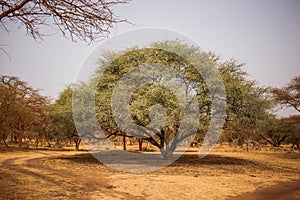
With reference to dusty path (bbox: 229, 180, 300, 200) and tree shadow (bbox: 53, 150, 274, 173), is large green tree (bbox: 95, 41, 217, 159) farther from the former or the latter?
dusty path (bbox: 229, 180, 300, 200)

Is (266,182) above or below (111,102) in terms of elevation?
below

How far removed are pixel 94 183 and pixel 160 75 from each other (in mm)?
9724

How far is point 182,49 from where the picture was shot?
18828mm

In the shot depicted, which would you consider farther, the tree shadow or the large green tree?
the large green tree

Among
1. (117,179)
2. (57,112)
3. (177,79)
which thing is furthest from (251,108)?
(57,112)

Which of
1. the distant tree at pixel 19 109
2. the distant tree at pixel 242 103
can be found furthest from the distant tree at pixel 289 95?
the distant tree at pixel 19 109

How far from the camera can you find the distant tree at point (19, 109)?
2616cm

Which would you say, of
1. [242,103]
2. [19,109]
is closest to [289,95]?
[242,103]

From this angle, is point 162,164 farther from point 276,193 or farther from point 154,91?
point 276,193

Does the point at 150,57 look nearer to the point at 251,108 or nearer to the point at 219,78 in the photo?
the point at 219,78

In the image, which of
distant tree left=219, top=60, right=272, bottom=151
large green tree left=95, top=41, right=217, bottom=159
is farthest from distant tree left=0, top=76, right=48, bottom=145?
distant tree left=219, top=60, right=272, bottom=151

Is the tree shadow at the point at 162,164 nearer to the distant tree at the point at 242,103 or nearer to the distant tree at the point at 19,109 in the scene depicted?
the distant tree at the point at 242,103

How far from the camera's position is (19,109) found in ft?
94.9

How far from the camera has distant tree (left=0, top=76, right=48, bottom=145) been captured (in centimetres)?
2616
